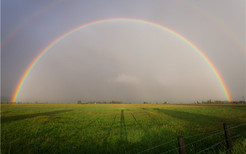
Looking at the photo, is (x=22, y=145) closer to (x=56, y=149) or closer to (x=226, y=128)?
(x=56, y=149)

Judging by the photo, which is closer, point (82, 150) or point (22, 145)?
point (82, 150)

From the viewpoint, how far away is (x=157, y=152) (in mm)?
8164

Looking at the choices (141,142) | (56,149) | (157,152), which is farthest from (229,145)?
(56,149)

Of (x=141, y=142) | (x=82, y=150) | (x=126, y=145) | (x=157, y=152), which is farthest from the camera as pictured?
(x=141, y=142)

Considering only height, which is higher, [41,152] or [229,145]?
[229,145]

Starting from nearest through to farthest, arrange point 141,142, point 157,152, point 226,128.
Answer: point 226,128 → point 157,152 → point 141,142

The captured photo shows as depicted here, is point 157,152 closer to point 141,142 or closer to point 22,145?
point 141,142

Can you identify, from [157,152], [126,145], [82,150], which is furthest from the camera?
[126,145]

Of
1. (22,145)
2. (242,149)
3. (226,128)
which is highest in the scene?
(226,128)

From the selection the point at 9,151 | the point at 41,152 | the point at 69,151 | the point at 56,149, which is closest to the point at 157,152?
the point at 69,151

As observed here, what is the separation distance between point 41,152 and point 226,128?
10970mm

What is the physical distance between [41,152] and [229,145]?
10943mm

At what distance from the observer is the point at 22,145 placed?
980cm

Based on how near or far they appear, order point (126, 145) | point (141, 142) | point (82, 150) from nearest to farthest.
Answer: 1. point (82, 150)
2. point (126, 145)
3. point (141, 142)
